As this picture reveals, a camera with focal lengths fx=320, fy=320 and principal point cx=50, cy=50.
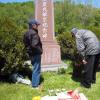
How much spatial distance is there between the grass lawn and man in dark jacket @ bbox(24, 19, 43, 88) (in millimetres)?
379

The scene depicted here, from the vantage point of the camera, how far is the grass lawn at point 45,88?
25.2 feet

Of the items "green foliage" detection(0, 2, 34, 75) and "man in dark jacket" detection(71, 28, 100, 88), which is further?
"green foliage" detection(0, 2, 34, 75)

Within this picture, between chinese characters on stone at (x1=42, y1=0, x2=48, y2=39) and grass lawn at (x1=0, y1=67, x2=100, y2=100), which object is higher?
chinese characters on stone at (x1=42, y1=0, x2=48, y2=39)

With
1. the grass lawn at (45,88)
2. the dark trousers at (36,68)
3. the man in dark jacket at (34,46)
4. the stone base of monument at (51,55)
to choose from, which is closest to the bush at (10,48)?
the man in dark jacket at (34,46)

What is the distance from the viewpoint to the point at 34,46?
8.04m

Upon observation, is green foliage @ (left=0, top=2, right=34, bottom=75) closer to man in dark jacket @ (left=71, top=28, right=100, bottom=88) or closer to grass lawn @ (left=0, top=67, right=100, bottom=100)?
grass lawn @ (left=0, top=67, right=100, bottom=100)

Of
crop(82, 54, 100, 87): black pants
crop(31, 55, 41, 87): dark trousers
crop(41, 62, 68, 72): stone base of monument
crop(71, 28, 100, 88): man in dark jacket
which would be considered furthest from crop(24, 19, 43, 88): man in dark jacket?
crop(41, 62, 68, 72): stone base of monument

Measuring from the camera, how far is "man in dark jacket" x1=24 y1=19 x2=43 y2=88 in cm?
807

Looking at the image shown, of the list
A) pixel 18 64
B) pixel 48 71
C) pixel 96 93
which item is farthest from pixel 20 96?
pixel 48 71

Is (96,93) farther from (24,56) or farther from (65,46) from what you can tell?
(65,46)

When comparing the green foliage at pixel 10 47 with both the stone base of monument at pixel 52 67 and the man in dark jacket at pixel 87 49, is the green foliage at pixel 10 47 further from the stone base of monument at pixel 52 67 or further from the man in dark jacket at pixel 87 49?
the stone base of monument at pixel 52 67

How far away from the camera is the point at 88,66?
8297mm

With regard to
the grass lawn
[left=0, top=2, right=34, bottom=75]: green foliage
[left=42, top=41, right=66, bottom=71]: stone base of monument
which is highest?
[left=0, top=2, right=34, bottom=75]: green foliage

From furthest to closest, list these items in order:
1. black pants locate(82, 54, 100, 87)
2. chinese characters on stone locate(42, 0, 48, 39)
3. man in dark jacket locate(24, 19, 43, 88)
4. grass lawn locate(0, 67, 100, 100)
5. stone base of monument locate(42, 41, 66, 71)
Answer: chinese characters on stone locate(42, 0, 48, 39)
stone base of monument locate(42, 41, 66, 71)
black pants locate(82, 54, 100, 87)
man in dark jacket locate(24, 19, 43, 88)
grass lawn locate(0, 67, 100, 100)
